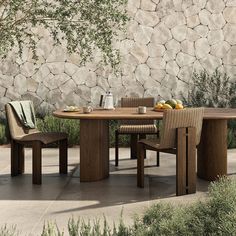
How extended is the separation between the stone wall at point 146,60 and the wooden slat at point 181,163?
6093mm

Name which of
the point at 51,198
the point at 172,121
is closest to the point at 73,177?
the point at 51,198

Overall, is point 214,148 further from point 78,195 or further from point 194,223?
point 194,223

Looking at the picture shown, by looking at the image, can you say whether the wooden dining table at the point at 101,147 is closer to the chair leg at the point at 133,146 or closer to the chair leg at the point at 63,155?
the chair leg at the point at 63,155

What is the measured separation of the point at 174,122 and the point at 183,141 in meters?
0.25

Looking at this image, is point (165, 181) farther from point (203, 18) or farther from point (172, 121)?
point (203, 18)

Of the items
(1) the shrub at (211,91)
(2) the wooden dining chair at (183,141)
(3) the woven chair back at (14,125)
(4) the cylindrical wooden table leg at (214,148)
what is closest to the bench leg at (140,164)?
(2) the wooden dining chair at (183,141)

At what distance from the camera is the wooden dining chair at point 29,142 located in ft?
21.6

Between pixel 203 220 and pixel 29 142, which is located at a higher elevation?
pixel 29 142

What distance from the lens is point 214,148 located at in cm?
672

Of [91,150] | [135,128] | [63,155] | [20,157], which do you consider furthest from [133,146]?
[20,157]

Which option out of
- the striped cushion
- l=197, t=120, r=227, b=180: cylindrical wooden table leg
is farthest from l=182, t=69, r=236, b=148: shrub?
l=197, t=120, r=227, b=180: cylindrical wooden table leg

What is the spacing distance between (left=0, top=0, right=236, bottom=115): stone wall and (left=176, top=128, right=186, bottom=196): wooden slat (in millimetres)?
6093

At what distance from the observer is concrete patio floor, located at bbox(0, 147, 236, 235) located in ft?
16.7

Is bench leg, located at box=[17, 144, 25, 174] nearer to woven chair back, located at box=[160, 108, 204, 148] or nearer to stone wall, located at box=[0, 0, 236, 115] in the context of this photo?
woven chair back, located at box=[160, 108, 204, 148]
